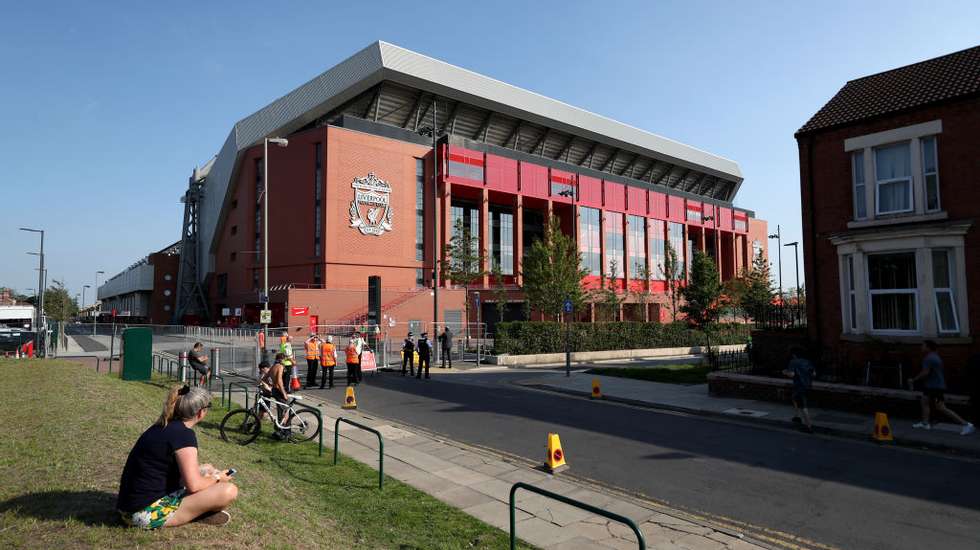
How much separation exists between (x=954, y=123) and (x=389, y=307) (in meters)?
38.6

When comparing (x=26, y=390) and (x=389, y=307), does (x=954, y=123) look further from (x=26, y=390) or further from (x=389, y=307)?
(x=389, y=307)

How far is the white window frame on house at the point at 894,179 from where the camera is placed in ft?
47.1

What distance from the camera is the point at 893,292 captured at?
1473cm

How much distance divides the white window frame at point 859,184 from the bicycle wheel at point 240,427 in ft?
53.4

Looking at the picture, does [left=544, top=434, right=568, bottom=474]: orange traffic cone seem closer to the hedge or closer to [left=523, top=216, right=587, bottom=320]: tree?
the hedge

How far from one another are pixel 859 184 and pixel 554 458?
13038 mm

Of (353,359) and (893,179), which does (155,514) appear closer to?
(353,359)

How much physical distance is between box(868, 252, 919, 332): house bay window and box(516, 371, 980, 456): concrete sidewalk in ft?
10.8

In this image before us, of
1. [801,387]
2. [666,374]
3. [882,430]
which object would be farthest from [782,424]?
[666,374]

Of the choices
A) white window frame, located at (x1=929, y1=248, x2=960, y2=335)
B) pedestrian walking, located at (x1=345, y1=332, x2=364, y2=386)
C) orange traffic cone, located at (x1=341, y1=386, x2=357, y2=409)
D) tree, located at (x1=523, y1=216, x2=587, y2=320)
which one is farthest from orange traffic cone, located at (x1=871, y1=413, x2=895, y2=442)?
tree, located at (x1=523, y1=216, x2=587, y2=320)

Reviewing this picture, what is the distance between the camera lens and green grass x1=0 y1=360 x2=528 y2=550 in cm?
459

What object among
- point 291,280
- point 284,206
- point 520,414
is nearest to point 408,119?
point 284,206

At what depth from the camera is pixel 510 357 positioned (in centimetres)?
2911

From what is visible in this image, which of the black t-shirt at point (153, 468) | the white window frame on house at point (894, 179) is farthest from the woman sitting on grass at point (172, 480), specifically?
the white window frame on house at point (894, 179)
